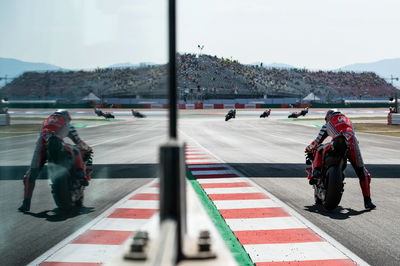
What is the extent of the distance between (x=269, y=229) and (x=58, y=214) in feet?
8.61

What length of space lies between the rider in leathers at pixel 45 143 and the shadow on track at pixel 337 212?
3.38 metres

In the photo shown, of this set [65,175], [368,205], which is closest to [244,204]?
[368,205]

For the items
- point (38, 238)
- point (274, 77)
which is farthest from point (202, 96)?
point (38, 238)

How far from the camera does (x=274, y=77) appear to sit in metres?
111

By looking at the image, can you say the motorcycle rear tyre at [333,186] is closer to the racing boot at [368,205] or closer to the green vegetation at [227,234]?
the racing boot at [368,205]

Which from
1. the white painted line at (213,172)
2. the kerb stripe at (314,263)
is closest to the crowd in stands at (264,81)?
the white painted line at (213,172)

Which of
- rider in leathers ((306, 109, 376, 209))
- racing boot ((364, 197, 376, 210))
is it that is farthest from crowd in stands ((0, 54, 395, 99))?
racing boot ((364, 197, 376, 210))

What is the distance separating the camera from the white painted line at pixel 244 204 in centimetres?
642

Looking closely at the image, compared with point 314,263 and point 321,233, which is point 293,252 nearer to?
point 314,263

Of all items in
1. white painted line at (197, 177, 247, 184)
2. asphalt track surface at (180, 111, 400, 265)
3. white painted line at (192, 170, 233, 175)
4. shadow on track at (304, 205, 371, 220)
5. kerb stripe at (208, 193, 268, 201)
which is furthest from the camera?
white painted line at (192, 170, 233, 175)

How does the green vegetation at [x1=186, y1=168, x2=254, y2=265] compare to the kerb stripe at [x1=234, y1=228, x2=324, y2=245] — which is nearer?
the green vegetation at [x1=186, y1=168, x2=254, y2=265]

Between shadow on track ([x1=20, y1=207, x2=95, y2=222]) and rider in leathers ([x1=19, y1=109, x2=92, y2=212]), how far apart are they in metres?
0.29

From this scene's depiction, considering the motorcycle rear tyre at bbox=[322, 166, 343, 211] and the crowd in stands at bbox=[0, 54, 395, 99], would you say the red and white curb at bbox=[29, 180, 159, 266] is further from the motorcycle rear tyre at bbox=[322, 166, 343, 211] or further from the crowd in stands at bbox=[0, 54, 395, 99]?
the crowd in stands at bbox=[0, 54, 395, 99]

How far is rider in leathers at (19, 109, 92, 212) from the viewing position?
2.90 m
